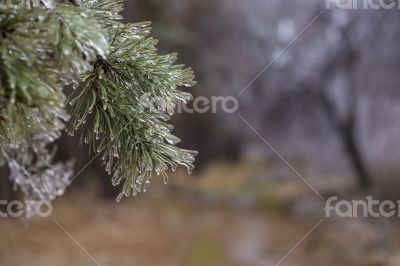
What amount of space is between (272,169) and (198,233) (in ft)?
23.0

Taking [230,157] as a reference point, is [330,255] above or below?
above

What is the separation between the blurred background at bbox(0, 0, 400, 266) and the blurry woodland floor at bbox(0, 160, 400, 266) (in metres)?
0.03

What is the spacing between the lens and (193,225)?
426 inches

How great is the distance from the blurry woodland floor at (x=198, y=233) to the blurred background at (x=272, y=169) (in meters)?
0.03

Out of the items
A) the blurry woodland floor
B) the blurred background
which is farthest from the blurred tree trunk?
the blurry woodland floor

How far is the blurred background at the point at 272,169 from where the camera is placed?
26.8ft

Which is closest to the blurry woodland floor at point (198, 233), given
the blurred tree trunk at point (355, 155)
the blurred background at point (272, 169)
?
the blurred background at point (272, 169)

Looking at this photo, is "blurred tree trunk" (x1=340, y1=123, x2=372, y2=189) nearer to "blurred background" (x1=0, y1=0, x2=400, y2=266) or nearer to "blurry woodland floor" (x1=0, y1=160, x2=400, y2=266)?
"blurred background" (x1=0, y1=0, x2=400, y2=266)

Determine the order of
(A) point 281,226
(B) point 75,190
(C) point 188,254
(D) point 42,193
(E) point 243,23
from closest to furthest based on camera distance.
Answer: (D) point 42,193
(C) point 188,254
(A) point 281,226
(B) point 75,190
(E) point 243,23

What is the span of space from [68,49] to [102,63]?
0.90ft

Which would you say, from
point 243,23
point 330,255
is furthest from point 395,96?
point 243,23

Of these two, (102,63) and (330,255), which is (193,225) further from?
(102,63)

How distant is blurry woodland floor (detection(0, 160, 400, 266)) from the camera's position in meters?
7.59

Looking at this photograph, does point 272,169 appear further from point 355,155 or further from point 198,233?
point 198,233
